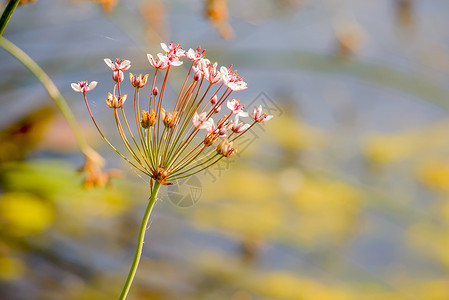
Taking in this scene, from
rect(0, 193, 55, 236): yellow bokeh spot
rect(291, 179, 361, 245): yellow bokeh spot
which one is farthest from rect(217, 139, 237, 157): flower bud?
rect(291, 179, 361, 245): yellow bokeh spot

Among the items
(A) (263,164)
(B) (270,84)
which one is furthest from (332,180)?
(B) (270,84)

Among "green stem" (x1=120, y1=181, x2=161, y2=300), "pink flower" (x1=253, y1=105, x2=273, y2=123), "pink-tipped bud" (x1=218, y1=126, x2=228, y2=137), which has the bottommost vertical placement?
"green stem" (x1=120, y1=181, x2=161, y2=300)

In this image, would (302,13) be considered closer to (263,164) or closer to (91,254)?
(263,164)

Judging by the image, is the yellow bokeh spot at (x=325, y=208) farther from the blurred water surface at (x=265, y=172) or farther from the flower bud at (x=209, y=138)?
the flower bud at (x=209, y=138)

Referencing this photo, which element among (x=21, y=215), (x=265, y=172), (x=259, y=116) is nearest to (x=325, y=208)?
(x=265, y=172)

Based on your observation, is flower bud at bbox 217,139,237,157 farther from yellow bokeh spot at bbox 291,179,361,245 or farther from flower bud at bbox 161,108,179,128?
yellow bokeh spot at bbox 291,179,361,245

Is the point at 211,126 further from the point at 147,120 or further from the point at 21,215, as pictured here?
the point at 21,215

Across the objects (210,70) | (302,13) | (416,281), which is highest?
(302,13)

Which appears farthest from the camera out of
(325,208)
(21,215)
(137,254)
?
(325,208)
